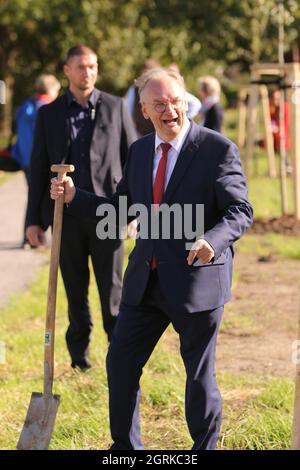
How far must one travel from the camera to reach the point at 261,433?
542 centimetres

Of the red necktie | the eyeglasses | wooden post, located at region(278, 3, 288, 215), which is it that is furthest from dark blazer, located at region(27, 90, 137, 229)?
wooden post, located at region(278, 3, 288, 215)

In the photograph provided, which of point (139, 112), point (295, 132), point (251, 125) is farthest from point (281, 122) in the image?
point (139, 112)

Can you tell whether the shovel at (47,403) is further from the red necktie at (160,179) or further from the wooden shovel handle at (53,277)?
the red necktie at (160,179)

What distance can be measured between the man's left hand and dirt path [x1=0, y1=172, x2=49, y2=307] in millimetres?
5083

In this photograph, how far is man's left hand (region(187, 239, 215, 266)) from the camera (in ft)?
14.4

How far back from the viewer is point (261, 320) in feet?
28.0

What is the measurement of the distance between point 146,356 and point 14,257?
7.07m

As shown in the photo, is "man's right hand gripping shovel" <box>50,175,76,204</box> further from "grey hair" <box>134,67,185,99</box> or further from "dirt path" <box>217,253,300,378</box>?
"dirt path" <box>217,253,300,378</box>

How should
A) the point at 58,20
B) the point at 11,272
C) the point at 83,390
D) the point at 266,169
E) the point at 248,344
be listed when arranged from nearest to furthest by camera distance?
the point at 83,390 < the point at 248,344 < the point at 11,272 < the point at 266,169 < the point at 58,20

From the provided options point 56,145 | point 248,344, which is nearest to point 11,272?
point 248,344

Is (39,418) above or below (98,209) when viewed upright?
below

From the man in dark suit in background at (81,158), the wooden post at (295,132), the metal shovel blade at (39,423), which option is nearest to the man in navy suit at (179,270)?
the metal shovel blade at (39,423)

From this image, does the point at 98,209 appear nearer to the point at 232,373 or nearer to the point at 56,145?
the point at 56,145

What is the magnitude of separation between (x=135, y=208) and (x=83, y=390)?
1.84 meters
